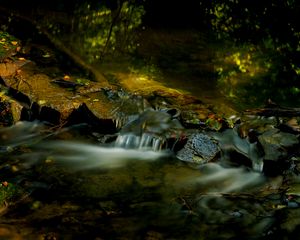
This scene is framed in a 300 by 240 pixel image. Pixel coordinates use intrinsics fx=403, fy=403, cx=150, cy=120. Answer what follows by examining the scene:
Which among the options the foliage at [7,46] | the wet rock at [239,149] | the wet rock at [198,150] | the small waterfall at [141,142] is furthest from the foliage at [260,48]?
the foliage at [7,46]

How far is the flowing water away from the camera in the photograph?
4664 mm

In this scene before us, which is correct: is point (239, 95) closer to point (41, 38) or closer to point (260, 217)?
point (260, 217)

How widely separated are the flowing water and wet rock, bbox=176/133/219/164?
13 centimetres

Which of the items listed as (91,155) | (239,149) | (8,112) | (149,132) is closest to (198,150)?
(239,149)

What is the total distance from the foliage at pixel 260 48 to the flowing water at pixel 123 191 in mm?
3210

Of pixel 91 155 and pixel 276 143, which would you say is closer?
pixel 276 143

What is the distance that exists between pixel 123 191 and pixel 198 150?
1590 mm

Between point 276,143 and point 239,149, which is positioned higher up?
point 276,143

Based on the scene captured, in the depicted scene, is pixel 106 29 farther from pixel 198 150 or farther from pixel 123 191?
pixel 123 191

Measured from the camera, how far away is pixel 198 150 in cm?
648

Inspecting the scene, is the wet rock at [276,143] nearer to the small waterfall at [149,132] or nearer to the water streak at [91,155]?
the small waterfall at [149,132]

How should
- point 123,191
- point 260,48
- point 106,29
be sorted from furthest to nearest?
point 106,29 → point 260,48 → point 123,191

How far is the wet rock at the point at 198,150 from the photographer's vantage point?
21.1 feet

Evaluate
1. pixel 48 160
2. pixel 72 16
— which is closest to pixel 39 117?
pixel 48 160
